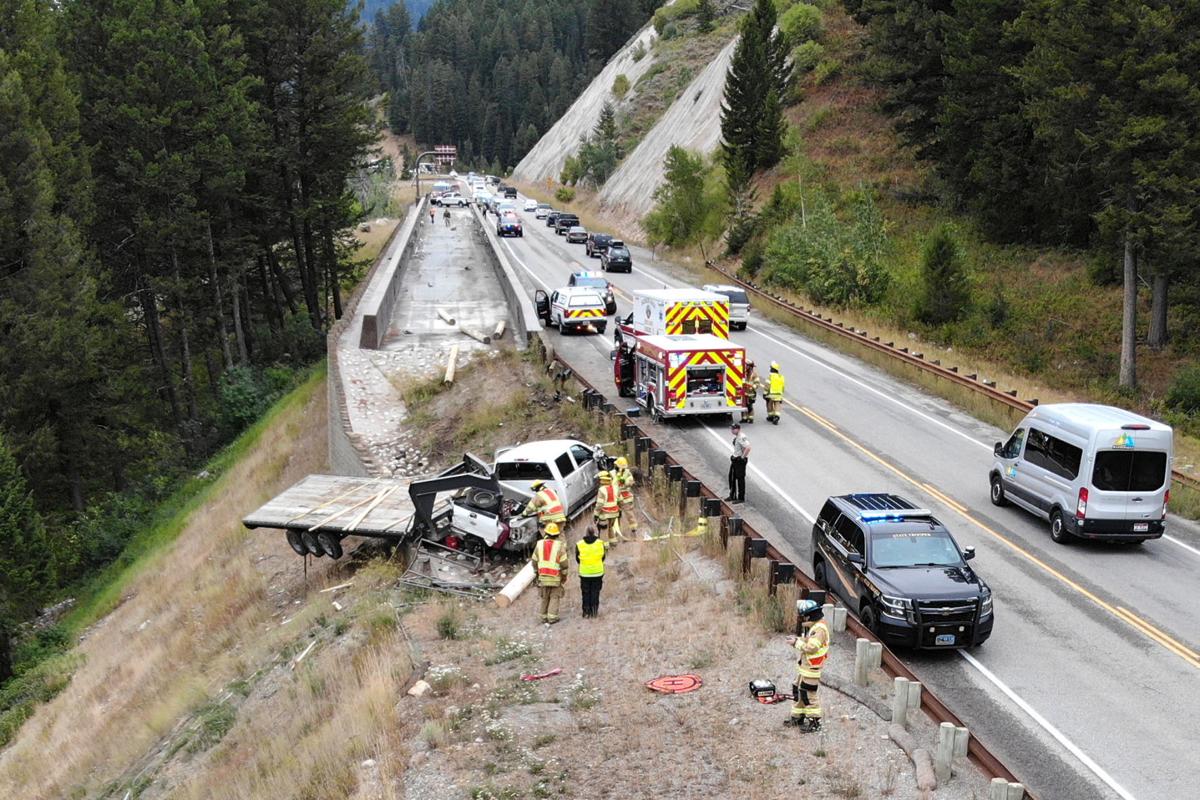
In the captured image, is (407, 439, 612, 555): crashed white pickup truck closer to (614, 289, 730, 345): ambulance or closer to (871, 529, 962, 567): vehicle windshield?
(871, 529, 962, 567): vehicle windshield

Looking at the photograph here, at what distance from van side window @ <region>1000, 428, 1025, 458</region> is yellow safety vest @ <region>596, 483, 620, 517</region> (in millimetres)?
7672

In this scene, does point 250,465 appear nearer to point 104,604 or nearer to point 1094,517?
point 104,604

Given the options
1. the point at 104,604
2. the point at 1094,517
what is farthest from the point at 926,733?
the point at 104,604

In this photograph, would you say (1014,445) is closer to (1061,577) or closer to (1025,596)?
(1061,577)

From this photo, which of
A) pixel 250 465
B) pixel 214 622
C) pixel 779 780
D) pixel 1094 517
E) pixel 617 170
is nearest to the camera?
pixel 779 780

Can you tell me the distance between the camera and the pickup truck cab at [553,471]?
19547 millimetres

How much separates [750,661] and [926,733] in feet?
8.51

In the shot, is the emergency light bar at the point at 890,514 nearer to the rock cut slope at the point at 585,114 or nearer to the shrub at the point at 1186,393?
the shrub at the point at 1186,393

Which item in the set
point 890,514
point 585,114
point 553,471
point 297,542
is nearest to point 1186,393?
point 890,514

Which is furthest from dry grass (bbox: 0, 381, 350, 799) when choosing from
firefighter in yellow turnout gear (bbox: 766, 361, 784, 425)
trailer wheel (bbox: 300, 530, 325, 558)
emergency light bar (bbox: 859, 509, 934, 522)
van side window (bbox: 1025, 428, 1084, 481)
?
van side window (bbox: 1025, 428, 1084, 481)

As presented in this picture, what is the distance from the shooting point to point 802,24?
73438 millimetres

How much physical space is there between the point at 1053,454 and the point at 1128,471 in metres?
1.33

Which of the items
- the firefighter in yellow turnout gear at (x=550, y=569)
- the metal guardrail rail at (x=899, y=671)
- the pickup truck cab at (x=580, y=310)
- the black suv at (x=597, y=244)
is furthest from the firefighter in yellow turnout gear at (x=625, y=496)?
the black suv at (x=597, y=244)

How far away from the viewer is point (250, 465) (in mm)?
34031
